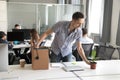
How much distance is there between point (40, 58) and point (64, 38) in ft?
2.16

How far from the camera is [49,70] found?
2.22m

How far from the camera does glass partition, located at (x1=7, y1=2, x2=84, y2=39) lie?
721cm

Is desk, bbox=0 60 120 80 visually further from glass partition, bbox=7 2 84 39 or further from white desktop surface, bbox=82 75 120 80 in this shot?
glass partition, bbox=7 2 84 39

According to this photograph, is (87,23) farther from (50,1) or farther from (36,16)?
(50,1)

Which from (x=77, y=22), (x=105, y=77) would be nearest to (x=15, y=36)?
(x=77, y=22)

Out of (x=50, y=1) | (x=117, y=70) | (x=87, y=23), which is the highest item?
(x=50, y=1)

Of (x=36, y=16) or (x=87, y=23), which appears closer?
(x=87, y=23)

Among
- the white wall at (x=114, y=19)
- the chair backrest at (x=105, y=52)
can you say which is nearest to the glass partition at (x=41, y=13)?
the white wall at (x=114, y=19)

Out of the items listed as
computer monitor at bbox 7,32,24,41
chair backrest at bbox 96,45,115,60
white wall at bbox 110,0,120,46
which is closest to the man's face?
chair backrest at bbox 96,45,115,60

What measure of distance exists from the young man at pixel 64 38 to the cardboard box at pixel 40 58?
16.6 inches

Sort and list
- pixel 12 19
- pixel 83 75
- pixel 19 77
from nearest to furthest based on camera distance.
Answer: pixel 19 77 < pixel 83 75 < pixel 12 19

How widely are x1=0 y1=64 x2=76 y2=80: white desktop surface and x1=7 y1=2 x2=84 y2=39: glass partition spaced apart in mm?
5011

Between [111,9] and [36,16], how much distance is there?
10.0ft

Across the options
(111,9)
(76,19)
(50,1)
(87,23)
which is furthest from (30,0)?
(76,19)
